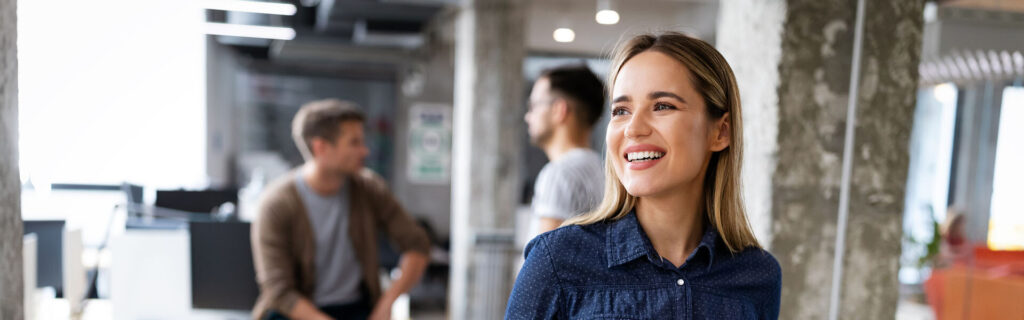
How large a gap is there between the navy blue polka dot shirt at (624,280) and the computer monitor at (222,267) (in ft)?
8.13

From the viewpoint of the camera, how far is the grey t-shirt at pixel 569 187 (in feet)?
7.19

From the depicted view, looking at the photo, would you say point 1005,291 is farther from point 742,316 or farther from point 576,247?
point 576,247

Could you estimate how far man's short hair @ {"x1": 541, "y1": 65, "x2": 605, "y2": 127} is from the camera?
2.38 metres

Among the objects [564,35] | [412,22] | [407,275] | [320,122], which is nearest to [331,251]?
[407,275]

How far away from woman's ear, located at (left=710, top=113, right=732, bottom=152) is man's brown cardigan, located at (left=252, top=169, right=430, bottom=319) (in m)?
1.91

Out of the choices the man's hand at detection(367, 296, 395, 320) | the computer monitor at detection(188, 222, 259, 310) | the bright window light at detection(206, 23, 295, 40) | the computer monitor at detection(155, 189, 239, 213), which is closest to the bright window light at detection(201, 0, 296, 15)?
the bright window light at detection(206, 23, 295, 40)

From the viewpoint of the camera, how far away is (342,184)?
292cm

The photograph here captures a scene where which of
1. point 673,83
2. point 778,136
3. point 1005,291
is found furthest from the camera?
point 1005,291

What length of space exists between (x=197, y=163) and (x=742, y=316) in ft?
28.7

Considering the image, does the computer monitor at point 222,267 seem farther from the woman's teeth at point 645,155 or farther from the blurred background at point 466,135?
the woman's teeth at point 645,155

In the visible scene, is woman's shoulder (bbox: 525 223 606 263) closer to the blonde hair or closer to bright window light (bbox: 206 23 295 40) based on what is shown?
the blonde hair

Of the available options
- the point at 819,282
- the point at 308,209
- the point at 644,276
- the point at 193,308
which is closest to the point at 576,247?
the point at 644,276

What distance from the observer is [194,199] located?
5059 millimetres

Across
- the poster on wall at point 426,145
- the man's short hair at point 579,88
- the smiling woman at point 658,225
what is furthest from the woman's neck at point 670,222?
the poster on wall at point 426,145
